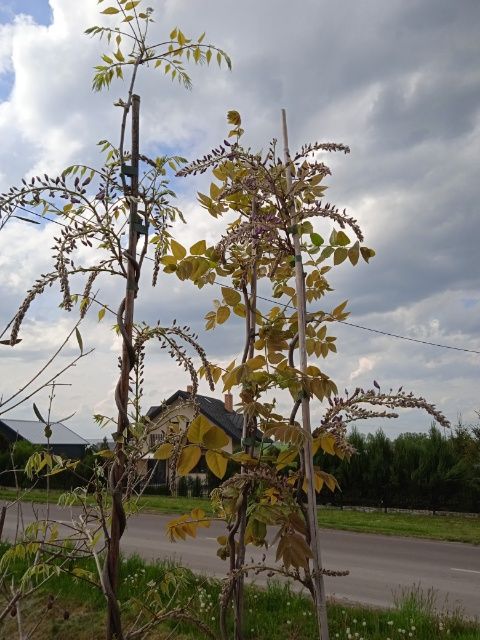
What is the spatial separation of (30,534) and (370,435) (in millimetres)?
21189

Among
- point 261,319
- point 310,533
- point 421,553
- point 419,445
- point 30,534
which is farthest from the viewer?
point 419,445

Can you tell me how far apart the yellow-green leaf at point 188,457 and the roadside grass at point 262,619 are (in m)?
2.44

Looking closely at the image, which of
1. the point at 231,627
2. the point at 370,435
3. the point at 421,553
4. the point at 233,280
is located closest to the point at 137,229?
the point at 233,280

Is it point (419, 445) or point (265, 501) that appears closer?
point (265, 501)

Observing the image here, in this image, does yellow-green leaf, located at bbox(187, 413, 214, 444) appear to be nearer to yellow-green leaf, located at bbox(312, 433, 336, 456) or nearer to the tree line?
yellow-green leaf, located at bbox(312, 433, 336, 456)

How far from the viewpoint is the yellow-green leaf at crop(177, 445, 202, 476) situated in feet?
5.93

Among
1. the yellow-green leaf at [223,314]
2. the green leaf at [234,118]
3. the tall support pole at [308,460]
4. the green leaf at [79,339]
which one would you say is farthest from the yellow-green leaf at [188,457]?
the green leaf at [234,118]

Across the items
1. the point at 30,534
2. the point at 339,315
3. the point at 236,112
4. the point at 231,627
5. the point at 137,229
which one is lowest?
the point at 231,627

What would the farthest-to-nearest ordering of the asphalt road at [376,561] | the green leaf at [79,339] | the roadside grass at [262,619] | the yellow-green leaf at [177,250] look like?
the asphalt road at [376,561]
the roadside grass at [262,619]
the yellow-green leaf at [177,250]
the green leaf at [79,339]

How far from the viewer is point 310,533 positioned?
1823 mm

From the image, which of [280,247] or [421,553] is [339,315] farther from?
[421,553]

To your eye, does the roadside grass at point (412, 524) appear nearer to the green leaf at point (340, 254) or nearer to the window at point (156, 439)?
the green leaf at point (340, 254)

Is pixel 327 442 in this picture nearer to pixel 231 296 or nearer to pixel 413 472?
pixel 231 296

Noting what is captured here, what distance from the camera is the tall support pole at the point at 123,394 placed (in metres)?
1.67
